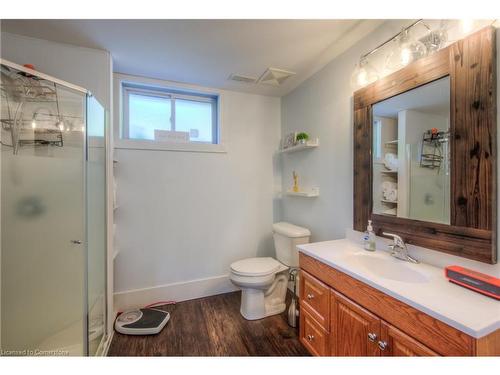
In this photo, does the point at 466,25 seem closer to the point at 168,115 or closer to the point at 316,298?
the point at 316,298

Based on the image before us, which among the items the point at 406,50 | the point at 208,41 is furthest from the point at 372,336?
the point at 208,41

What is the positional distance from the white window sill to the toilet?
1.11 m

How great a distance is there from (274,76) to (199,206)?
1.53m

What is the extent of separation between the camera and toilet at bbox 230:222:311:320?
1.84 m

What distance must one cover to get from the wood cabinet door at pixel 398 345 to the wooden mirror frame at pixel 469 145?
498 mm

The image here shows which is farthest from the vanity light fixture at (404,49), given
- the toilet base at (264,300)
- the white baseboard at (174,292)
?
the white baseboard at (174,292)

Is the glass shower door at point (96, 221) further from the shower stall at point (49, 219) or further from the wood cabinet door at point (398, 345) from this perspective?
the wood cabinet door at point (398, 345)

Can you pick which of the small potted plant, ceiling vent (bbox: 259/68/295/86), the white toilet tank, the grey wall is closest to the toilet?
the white toilet tank

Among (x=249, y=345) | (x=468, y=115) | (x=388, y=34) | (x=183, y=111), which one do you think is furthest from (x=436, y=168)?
(x=183, y=111)

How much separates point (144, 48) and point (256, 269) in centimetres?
200

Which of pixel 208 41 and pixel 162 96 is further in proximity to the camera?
pixel 162 96

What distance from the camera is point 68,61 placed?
1.60m

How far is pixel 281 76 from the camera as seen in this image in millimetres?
2088
